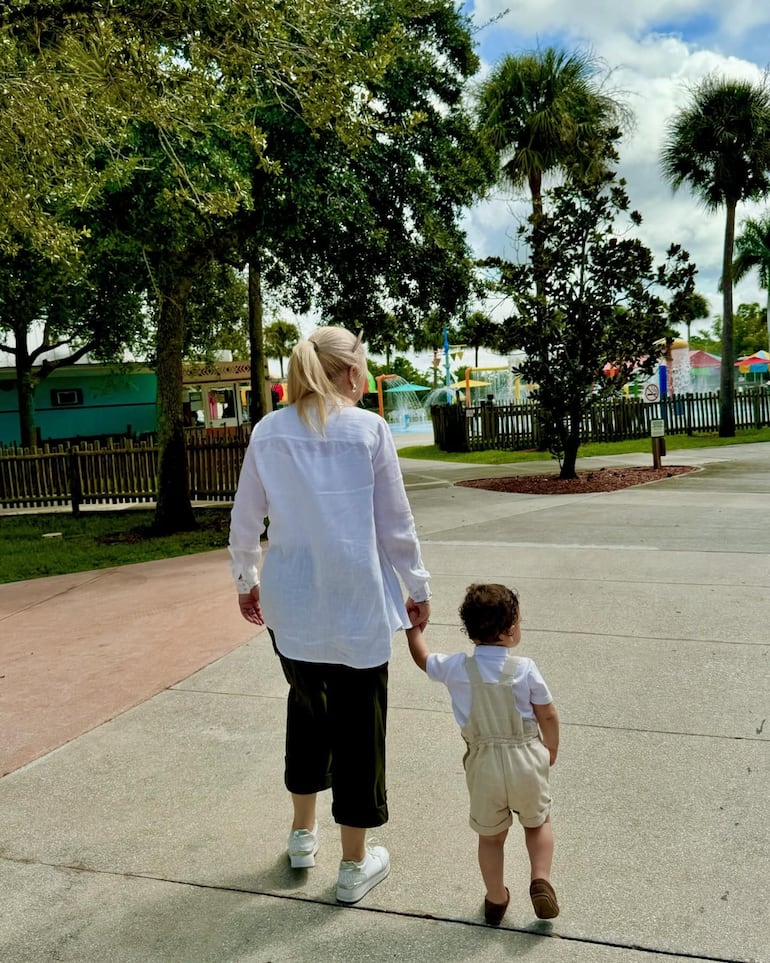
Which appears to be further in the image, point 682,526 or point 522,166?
point 522,166

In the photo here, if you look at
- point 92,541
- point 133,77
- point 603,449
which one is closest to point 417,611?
point 133,77

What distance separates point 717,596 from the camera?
671 cm

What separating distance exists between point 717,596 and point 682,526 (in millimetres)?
3500

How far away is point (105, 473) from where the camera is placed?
1638 cm

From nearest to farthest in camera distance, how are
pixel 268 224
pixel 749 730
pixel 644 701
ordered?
pixel 749 730, pixel 644 701, pixel 268 224

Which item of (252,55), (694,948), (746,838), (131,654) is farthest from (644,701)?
(252,55)

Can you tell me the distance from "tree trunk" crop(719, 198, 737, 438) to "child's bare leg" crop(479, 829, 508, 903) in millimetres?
25338

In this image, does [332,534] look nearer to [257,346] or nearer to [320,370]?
[320,370]

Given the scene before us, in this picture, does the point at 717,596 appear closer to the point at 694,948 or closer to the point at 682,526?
the point at 682,526

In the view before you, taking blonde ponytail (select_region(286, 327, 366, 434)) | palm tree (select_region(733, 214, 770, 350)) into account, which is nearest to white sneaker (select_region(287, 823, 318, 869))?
blonde ponytail (select_region(286, 327, 366, 434))

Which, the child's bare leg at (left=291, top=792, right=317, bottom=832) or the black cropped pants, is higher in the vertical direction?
the black cropped pants

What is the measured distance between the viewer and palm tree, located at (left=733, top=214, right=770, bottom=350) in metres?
41.1

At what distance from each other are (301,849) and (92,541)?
991 cm

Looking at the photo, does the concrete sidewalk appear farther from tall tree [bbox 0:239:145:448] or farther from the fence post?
the fence post
